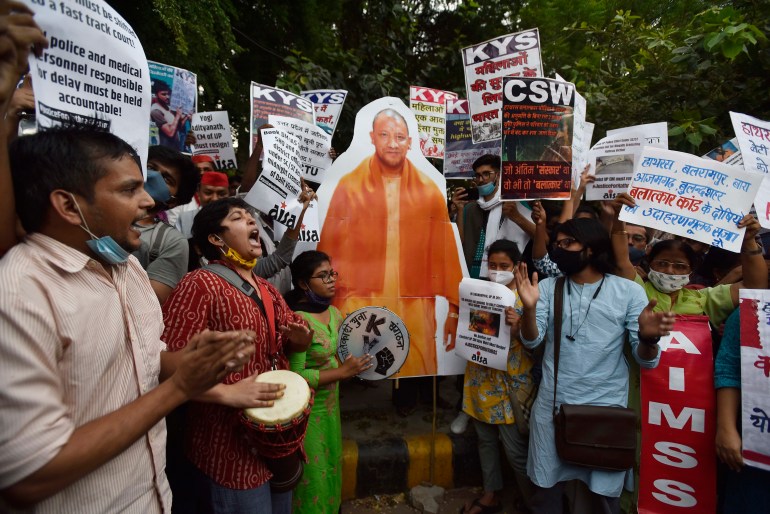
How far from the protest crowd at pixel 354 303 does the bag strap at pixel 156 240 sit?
11mm

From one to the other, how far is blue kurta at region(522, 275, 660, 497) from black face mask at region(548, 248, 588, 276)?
0.14m

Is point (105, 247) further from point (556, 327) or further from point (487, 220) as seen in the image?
point (487, 220)

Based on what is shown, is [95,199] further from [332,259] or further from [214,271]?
[332,259]

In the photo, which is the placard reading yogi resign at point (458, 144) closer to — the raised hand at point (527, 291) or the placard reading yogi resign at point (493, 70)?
the placard reading yogi resign at point (493, 70)

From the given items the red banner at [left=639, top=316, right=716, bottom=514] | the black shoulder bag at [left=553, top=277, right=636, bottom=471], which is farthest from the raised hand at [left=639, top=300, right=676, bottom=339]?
the black shoulder bag at [left=553, top=277, right=636, bottom=471]

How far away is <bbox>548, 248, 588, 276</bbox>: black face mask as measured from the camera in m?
2.74

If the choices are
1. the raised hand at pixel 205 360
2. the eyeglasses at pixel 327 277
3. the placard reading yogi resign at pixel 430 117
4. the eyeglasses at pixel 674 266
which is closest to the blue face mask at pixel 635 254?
the eyeglasses at pixel 674 266

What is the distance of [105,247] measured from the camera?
49.6 inches

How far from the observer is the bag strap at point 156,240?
2.35 metres

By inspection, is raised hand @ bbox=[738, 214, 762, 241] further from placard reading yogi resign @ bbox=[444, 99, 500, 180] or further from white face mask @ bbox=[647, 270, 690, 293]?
placard reading yogi resign @ bbox=[444, 99, 500, 180]

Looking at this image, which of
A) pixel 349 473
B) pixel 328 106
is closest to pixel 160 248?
pixel 349 473

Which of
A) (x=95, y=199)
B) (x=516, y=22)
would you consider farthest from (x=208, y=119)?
(x=516, y=22)

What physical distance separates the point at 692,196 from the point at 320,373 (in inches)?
102

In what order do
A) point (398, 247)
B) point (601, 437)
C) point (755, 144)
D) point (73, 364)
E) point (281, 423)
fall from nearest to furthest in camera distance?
1. point (73, 364)
2. point (281, 423)
3. point (601, 437)
4. point (755, 144)
5. point (398, 247)
